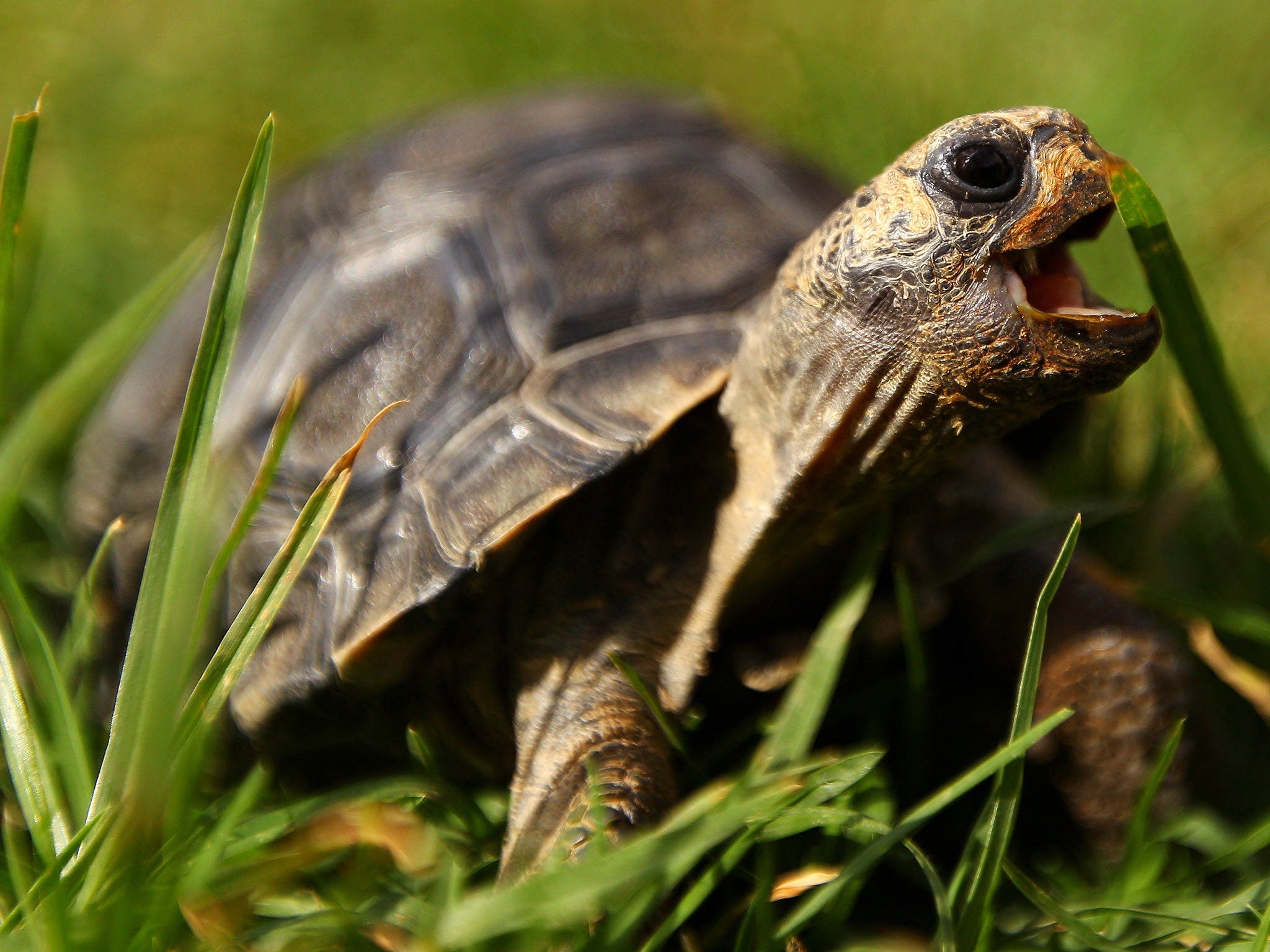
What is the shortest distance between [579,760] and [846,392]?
2.26 feet

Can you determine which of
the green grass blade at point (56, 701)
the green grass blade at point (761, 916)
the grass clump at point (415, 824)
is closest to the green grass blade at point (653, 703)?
the grass clump at point (415, 824)

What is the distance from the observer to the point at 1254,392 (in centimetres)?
313

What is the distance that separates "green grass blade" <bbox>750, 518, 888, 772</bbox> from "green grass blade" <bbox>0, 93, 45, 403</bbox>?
1258 mm

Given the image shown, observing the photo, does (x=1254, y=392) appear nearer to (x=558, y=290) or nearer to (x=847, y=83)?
(x=847, y=83)

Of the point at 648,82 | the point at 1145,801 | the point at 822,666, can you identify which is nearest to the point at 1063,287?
the point at 822,666

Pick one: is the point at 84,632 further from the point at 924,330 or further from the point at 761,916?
the point at 924,330

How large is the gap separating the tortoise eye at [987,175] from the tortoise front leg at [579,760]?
89 cm

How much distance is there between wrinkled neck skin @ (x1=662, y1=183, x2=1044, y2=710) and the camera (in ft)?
4.81

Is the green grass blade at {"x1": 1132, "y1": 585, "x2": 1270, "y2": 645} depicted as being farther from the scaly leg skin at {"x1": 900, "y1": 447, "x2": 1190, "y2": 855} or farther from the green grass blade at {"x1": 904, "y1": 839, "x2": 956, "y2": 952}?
the green grass blade at {"x1": 904, "y1": 839, "x2": 956, "y2": 952}

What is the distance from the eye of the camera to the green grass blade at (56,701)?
150 cm

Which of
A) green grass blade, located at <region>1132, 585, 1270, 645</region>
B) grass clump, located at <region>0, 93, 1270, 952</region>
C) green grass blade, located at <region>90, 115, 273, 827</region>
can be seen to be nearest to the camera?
→ green grass blade, located at <region>90, 115, 273, 827</region>

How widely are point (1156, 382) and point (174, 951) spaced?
96.0 inches

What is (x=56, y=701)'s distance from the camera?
1.56 m

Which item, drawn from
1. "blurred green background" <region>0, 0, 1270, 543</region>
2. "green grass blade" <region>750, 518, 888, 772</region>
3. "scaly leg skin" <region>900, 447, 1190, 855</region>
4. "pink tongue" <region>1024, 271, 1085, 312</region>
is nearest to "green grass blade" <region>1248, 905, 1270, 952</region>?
"scaly leg skin" <region>900, 447, 1190, 855</region>
